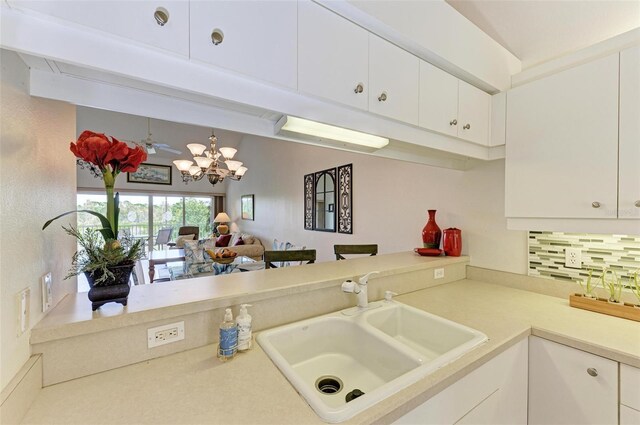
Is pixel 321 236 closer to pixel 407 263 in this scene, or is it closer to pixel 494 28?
pixel 407 263

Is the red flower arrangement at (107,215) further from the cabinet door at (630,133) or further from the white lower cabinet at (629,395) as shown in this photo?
the cabinet door at (630,133)

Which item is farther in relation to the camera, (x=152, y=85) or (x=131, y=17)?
(x=152, y=85)

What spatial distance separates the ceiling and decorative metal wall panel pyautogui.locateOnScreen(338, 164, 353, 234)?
2.06 m

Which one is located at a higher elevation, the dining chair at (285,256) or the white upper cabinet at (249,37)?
the white upper cabinet at (249,37)

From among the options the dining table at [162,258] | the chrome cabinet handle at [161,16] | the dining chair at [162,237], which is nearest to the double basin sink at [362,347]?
the chrome cabinet handle at [161,16]

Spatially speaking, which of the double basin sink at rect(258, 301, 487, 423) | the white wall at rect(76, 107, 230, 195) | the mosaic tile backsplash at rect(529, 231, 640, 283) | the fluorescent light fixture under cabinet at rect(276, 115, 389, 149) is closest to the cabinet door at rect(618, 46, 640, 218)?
the mosaic tile backsplash at rect(529, 231, 640, 283)

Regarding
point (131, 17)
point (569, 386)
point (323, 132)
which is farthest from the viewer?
point (323, 132)

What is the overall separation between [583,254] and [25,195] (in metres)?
2.51

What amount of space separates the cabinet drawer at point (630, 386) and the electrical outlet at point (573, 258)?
2.42ft

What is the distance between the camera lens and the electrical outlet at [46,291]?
841 mm

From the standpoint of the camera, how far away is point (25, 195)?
2.42 feet

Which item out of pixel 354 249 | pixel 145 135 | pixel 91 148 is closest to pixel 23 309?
pixel 91 148

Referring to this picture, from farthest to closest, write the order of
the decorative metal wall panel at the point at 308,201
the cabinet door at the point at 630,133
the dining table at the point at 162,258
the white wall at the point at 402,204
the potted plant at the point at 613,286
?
the dining table at the point at 162,258, the decorative metal wall panel at the point at 308,201, the white wall at the point at 402,204, the potted plant at the point at 613,286, the cabinet door at the point at 630,133

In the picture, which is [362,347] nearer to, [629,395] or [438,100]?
[629,395]
